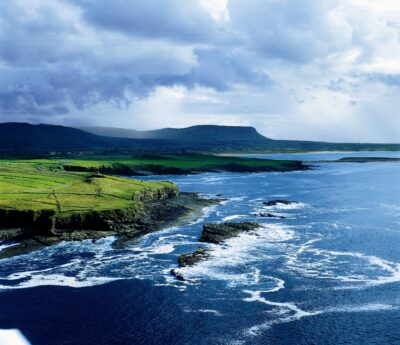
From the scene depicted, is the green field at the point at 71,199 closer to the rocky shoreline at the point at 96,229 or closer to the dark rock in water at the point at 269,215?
the rocky shoreline at the point at 96,229

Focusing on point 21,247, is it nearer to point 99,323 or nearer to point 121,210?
point 121,210

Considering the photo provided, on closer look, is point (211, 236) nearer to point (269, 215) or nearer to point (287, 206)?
point (269, 215)

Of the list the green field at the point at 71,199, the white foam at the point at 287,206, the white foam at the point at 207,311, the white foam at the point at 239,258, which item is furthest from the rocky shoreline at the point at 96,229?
the white foam at the point at 207,311

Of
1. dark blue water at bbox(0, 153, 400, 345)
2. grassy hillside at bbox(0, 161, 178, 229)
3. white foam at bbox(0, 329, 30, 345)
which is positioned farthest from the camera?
grassy hillside at bbox(0, 161, 178, 229)

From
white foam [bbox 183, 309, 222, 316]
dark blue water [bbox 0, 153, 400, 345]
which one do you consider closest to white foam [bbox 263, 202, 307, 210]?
dark blue water [bbox 0, 153, 400, 345]

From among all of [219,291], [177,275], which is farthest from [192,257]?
[219,291]

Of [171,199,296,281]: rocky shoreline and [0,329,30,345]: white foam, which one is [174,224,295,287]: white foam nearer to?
[171,199,296,281]: rocky shoreline
